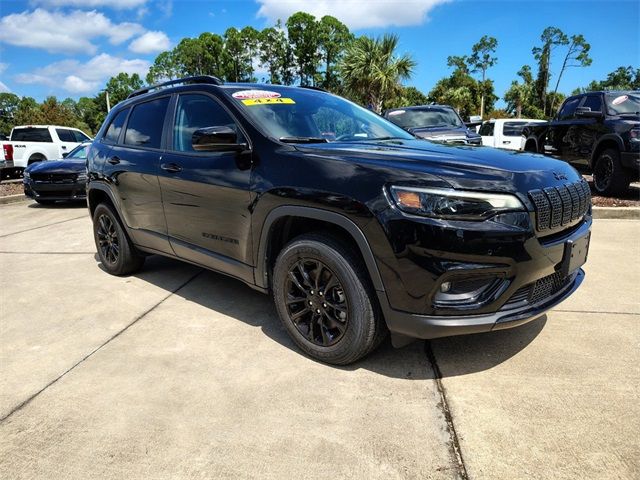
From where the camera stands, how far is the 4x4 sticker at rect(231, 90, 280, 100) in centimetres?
338

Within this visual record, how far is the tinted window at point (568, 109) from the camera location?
909cm

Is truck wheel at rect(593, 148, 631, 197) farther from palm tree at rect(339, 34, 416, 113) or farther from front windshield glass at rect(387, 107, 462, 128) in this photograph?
palm tree at rect(339, 34, 416, 113)

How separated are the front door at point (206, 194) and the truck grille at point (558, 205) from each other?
1.72 meters

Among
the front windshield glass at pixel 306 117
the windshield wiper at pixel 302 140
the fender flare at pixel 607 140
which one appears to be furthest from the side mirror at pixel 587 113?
the windshield wiper at pixel 302 140

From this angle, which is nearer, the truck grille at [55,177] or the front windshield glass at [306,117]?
the front windshield glass at [306,117]

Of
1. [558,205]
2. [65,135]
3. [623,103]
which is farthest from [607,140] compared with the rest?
[65,135]

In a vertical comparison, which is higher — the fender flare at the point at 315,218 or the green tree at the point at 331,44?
the green tree at the point at 331,44

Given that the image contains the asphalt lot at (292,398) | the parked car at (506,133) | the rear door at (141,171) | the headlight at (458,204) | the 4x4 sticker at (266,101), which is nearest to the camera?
the asphalt lot at (292,398)

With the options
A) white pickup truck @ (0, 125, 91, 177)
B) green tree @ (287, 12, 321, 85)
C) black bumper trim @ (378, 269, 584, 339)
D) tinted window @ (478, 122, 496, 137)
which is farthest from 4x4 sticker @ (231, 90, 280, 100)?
green tree @ (287, 12, 321, 85)

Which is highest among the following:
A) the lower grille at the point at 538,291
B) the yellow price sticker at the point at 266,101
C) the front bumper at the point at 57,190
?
A: the yellow price sticker at the point at 266,101

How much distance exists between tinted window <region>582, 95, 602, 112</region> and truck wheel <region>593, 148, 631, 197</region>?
83cm

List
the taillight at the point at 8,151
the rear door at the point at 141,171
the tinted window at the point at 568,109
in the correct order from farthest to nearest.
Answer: the taillight at the point at 8,151, the tinted window at the point at 568,109, the rear door at the point at 141,171

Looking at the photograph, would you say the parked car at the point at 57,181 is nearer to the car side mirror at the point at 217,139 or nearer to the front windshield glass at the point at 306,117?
the front windshield glass at the point at 306,117

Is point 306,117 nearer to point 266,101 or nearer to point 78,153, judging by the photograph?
point 266,101
